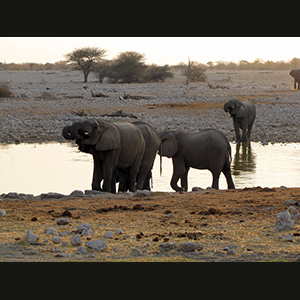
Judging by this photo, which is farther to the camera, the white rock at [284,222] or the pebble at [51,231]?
the white rock at [284,222]

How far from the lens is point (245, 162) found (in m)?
16.5

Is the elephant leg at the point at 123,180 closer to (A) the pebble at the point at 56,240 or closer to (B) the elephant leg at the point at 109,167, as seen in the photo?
(B) the elephant leg at the point at 109,167

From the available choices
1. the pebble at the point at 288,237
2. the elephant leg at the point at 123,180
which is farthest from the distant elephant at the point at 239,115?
the pebble at the point at 288,237

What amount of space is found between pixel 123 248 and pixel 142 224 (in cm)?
126

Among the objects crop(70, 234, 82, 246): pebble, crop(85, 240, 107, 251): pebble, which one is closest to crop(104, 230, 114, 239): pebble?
crop(70, 234, 82, 246): pebble

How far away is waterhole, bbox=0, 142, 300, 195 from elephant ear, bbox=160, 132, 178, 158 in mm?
738

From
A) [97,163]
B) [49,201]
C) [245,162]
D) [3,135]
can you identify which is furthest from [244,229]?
[3,135]

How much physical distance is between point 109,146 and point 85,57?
41843 millimetres

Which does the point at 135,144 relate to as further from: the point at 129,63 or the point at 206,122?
the point at 129,63

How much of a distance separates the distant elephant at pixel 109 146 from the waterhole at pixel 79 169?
138 centimetres

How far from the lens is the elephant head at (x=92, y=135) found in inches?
420

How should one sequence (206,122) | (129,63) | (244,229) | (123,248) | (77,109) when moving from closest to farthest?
(123,248)
(244,229)
(206,122)
(77,109)
(129,63)

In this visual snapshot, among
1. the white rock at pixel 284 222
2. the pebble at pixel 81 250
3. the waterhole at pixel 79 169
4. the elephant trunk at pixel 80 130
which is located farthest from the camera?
the waterhole at pixel 79 169

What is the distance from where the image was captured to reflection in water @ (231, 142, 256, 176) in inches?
608
